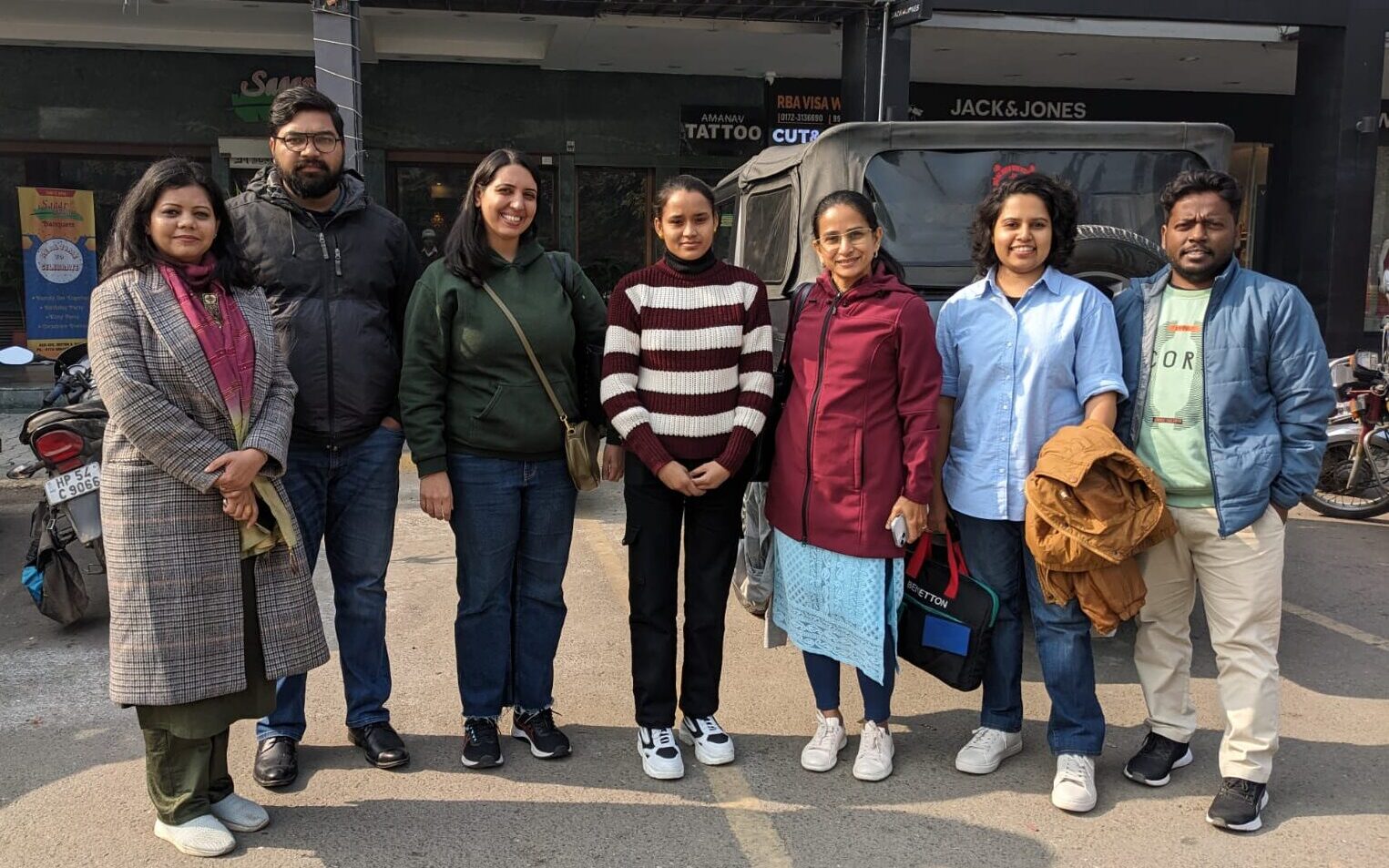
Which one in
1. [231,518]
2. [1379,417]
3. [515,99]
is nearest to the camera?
[231,518]

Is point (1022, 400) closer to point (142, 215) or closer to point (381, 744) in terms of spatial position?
point (381, 744)

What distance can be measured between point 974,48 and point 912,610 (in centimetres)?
1101

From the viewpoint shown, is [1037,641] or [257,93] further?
[257,93]

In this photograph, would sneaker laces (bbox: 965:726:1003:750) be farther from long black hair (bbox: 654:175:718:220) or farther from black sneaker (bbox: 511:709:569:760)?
long black hair (bbox: 654:175:718:220)

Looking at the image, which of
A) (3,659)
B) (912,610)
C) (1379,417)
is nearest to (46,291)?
(3,659)

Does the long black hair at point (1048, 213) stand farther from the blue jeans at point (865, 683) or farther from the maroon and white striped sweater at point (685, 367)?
the blue jeans at point (865, 683)

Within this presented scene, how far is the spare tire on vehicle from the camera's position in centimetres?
440

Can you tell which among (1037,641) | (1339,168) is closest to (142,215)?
(1037,641)

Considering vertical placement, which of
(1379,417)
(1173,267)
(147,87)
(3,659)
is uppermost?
(147,87)

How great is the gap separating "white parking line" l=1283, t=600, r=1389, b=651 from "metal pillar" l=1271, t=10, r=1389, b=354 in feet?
23.7

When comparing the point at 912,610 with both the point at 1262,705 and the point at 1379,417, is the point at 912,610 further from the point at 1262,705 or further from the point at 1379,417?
the point at 1379,417

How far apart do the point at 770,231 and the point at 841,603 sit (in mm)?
2517

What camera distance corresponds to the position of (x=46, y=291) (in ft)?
40.1

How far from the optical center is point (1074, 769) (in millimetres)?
3256
